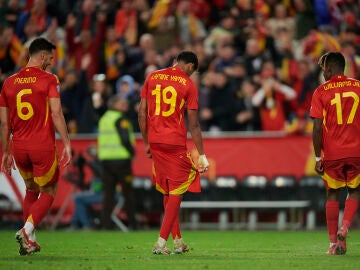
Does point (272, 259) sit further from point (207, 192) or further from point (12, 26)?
point (12, 26)

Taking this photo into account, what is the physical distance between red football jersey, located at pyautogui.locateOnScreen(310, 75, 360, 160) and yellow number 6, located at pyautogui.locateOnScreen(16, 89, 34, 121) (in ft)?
11.3

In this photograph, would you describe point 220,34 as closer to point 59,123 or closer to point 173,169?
point 173,169

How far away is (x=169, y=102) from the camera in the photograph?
40.8 ft

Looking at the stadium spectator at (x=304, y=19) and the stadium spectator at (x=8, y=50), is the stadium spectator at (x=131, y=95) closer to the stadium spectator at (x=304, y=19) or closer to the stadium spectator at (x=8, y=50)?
the stadium spectator at (x=8, y=50)

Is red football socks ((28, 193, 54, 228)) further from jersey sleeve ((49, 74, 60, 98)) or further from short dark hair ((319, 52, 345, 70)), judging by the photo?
short dark hair ((319, 52, 345, 70))

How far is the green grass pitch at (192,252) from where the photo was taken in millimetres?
10922

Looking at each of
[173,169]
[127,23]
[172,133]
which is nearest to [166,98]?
[172,133]

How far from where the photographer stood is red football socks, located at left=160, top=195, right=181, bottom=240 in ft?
40.0

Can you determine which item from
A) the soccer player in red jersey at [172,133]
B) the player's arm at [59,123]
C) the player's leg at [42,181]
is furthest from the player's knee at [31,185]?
the soccer player in red jersey at [172,133]

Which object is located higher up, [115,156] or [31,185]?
[31,185]

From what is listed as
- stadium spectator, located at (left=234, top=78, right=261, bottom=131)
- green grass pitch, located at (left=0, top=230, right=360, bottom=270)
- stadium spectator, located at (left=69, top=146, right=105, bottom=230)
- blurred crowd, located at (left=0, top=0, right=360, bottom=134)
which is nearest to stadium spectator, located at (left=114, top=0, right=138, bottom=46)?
blurred crowd, located at (left=0, top=0, right=360, bottom=134)

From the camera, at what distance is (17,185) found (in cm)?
2089

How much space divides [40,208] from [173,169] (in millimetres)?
1687

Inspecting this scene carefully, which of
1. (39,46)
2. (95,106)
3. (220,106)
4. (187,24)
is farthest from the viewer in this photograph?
(187,24)
